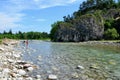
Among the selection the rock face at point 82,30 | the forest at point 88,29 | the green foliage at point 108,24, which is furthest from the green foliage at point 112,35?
the green foliage at point 108,24

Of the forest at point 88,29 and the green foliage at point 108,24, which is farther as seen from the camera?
the green foliage at point 108,24

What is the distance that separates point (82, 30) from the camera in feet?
479

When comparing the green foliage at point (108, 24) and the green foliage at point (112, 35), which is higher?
the green foliage at point (108, 24)

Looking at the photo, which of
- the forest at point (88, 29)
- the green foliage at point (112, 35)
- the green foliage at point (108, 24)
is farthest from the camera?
the green foliage at point (108, 24)

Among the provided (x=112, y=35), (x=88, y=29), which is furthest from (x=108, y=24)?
(x=112, y=35)

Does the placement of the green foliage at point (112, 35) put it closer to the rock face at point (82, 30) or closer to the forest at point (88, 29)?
the forest at point (88, 29)

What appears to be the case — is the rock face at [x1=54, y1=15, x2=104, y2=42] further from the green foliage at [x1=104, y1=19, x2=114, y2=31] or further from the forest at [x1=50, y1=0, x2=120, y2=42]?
the green foliage at [x1=104, y1=19, x2=114, y2=31]

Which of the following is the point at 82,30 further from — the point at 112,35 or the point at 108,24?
the point at 112,35

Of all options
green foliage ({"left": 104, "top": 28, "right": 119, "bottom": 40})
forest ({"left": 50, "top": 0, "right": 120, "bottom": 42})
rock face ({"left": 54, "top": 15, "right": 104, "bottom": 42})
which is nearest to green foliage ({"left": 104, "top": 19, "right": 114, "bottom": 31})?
forest ({"left": 50, "top": 0, "right": 120, "bottom": 42})

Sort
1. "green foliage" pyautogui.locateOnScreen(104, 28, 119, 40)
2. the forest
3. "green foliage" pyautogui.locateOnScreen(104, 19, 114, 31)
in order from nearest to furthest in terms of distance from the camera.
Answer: "green foliage" pyautogui.locateOnScreen(104, 28, 119, 40) → the forest → "green foliage" pyautogui.locateOnScreen(104, 19, 114, 31)

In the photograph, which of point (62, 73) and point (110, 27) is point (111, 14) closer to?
point (110, 27)

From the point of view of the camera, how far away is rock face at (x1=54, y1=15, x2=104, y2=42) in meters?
140

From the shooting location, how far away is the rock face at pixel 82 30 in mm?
140488

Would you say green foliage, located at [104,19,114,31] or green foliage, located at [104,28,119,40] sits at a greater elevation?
green foliage, located at [104,19,114,31]
